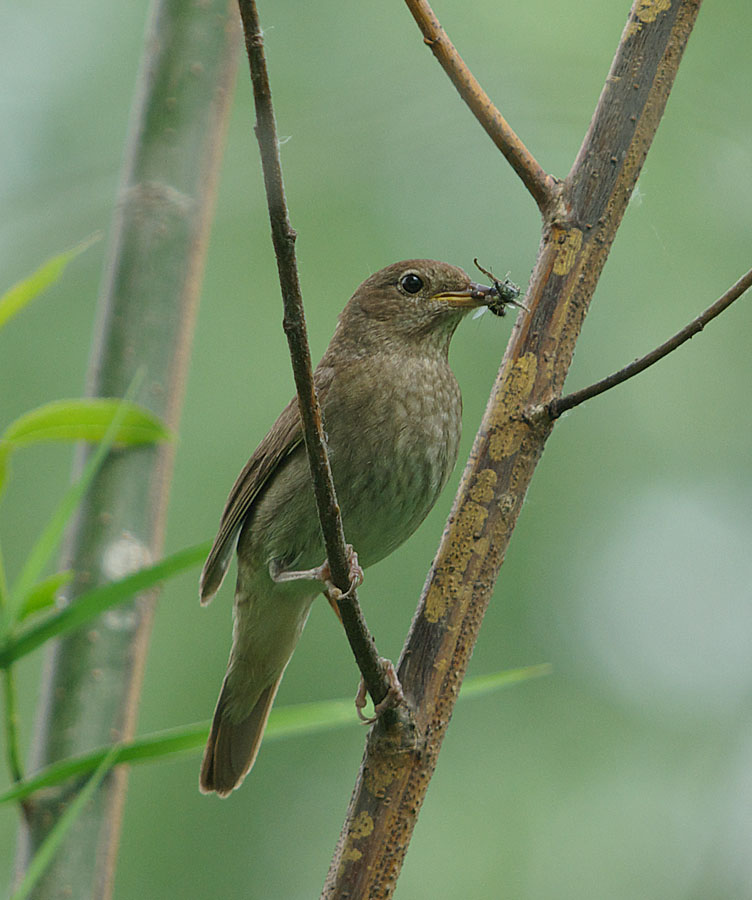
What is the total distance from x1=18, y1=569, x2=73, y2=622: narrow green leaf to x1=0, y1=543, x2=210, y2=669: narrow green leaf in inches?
2.9

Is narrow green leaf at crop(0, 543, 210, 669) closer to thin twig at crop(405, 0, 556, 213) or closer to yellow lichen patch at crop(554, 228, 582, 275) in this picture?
yellow lichen patch at crop(554, 228, 582, 275)

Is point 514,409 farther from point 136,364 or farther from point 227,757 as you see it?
point 227,757

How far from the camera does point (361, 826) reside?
232 centimetres

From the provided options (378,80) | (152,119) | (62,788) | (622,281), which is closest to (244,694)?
(62,788)

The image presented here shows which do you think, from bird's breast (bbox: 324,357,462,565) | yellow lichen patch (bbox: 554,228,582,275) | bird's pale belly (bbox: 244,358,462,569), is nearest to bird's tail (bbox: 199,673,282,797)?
bird's pale belly (bbox: 244,358,462,569)

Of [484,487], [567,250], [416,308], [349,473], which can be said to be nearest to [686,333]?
[567,250]

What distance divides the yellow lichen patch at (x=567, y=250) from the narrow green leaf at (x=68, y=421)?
100cm

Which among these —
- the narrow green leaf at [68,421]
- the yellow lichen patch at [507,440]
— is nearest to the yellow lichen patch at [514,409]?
the yellow lichen patch at [507,440]

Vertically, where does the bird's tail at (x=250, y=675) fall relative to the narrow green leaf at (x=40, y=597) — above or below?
above

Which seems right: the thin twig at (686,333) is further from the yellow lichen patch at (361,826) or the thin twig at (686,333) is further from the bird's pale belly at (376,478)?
the bird's pale belly at (376,478)

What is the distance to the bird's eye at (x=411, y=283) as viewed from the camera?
12.5 feet

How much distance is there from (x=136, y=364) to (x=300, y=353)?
116cm

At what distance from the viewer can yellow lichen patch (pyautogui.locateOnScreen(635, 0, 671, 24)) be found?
8.25ft

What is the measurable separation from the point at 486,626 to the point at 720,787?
172cm
